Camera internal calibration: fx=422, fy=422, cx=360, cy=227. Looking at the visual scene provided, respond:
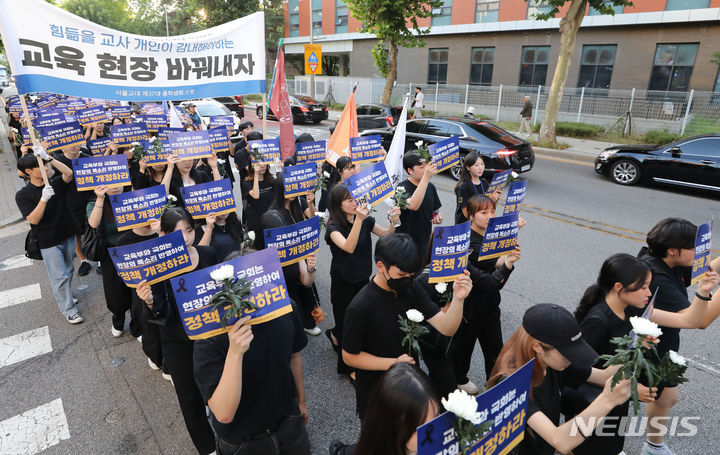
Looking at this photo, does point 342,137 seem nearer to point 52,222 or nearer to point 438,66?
point 52,222

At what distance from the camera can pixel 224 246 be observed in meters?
4.20

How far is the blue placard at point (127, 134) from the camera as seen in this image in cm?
704

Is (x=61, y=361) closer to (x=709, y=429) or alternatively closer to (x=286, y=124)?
(x=286, y=124)

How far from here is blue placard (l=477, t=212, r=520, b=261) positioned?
3252 mm

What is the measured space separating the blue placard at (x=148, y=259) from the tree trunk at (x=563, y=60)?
15.0 meters

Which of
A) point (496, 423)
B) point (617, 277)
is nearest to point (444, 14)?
point (617, 277)

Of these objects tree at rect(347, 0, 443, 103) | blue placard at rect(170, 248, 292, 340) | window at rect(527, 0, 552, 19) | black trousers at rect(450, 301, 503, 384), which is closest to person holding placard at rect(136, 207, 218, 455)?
blue placard at rect(170, 248, 292, 340)

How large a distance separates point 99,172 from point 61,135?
2.11 metres

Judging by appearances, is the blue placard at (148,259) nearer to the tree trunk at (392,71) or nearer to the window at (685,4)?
the tree trunk at (392,71)

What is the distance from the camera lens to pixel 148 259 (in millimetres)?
2854

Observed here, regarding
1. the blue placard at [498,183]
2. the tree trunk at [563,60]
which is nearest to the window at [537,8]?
the tree trunk at [563,60]

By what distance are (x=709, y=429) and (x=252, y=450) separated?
11.5 feet

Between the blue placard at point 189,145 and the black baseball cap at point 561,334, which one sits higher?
the blue placard at point 189,145

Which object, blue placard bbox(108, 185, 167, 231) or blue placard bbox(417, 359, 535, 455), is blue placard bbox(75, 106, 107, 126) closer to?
blue placard bbox(108, 185, 167, 231)
